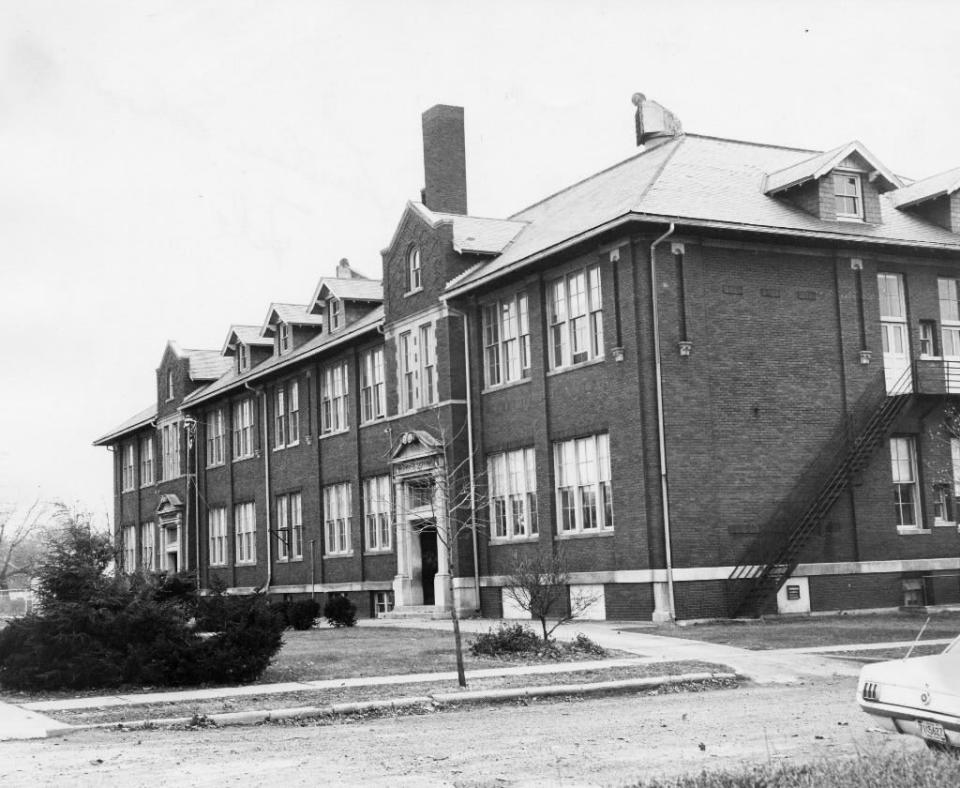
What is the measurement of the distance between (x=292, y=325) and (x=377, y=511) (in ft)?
34.1

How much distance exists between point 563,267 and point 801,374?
5993mm

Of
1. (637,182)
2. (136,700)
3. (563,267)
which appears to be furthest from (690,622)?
(136,700)

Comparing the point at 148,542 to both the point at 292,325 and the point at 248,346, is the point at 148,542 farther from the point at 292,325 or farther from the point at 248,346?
the point at 292,325

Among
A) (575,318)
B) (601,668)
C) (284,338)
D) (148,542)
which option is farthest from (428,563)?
(148,542)

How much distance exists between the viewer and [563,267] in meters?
31.0

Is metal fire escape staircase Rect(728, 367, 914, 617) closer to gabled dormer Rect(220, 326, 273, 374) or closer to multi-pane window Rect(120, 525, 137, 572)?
gabled dormer Rect(220, 326, 273, 374)

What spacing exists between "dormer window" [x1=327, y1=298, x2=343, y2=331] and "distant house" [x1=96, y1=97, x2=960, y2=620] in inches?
206

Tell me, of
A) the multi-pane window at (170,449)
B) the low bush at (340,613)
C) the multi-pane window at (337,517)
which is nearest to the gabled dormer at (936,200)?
the low bush at (340,613)

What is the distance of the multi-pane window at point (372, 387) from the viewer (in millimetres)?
39656

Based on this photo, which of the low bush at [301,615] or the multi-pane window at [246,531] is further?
the multi-pane window at [246,531]

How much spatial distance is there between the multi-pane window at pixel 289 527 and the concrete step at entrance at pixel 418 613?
885 centimetres

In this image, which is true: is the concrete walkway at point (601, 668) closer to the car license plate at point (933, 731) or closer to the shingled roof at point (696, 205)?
the car license plate at point (933, 731)

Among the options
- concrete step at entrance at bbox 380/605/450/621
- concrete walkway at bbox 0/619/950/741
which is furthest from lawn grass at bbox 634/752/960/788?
concrete step at entrance at bbox 380/605/450/621

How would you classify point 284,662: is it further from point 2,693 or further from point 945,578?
point 945,578
